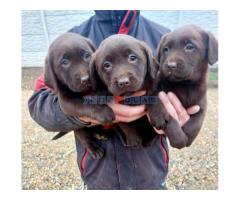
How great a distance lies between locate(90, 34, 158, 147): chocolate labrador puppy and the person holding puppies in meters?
0.12

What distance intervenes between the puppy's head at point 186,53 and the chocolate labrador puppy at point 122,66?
75 mm

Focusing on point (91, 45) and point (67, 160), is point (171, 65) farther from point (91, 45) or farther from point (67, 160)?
point (67, 160)

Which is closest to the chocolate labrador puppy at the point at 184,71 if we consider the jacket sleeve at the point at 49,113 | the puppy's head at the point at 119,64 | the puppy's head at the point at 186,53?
the puppy's head at the point at 186,53

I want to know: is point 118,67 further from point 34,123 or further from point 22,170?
point 22,170

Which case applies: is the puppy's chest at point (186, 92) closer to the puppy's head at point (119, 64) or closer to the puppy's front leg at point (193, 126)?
the puppy's front leg at point (193, 126)

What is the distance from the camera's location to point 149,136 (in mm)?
1829

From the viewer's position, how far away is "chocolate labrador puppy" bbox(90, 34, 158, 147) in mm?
1563

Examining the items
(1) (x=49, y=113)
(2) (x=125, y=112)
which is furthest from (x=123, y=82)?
(1) (x=49, y=113)

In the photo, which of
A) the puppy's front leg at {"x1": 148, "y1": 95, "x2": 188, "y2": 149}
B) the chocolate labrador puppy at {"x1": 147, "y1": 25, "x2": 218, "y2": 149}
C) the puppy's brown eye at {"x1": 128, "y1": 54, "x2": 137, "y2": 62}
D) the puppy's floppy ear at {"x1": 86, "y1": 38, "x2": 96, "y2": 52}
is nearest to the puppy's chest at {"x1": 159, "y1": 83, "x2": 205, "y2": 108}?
the chocolate labrador puppy at {"x1": 147, "y1": 25, "x2": 218, "y2": 149}

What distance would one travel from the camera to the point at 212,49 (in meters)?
1.73

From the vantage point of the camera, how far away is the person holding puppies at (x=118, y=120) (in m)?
1.74

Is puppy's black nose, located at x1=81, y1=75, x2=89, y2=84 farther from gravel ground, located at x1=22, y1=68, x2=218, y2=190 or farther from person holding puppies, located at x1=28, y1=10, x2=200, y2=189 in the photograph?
gravel ground, located at x1=22, y1=68, x2=218, y2=190
